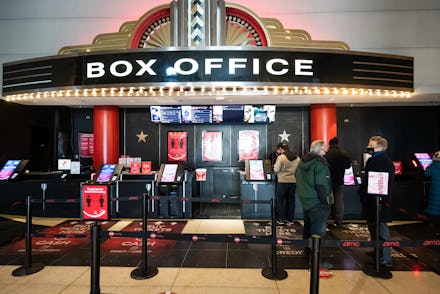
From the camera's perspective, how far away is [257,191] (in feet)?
23.7

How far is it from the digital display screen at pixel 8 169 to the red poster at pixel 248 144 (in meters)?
6.93

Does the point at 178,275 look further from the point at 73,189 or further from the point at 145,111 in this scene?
the point at 145,111

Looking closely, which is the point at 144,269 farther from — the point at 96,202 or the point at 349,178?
the point at 349,178

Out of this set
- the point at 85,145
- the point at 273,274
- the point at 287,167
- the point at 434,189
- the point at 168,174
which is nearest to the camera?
the point at 273,274

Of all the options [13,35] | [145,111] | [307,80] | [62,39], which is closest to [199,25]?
[307,80]

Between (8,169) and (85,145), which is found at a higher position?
(85,145)

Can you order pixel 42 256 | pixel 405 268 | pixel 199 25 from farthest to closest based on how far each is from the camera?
pixel 199 25
pixel 42 256
pixel 405 268

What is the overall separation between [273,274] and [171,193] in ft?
13.6

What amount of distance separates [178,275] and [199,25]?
5.21 m

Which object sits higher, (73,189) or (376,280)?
(73,189)

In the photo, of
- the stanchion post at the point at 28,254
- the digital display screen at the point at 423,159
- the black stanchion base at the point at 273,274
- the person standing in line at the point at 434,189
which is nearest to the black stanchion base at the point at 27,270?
the stanchion post at the point at 28,254

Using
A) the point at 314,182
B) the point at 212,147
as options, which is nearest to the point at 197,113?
the point at 212,147

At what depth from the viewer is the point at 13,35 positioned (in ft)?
25.9

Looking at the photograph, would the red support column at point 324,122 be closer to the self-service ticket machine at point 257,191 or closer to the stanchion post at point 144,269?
the self-service ticket machine at point 257,191
